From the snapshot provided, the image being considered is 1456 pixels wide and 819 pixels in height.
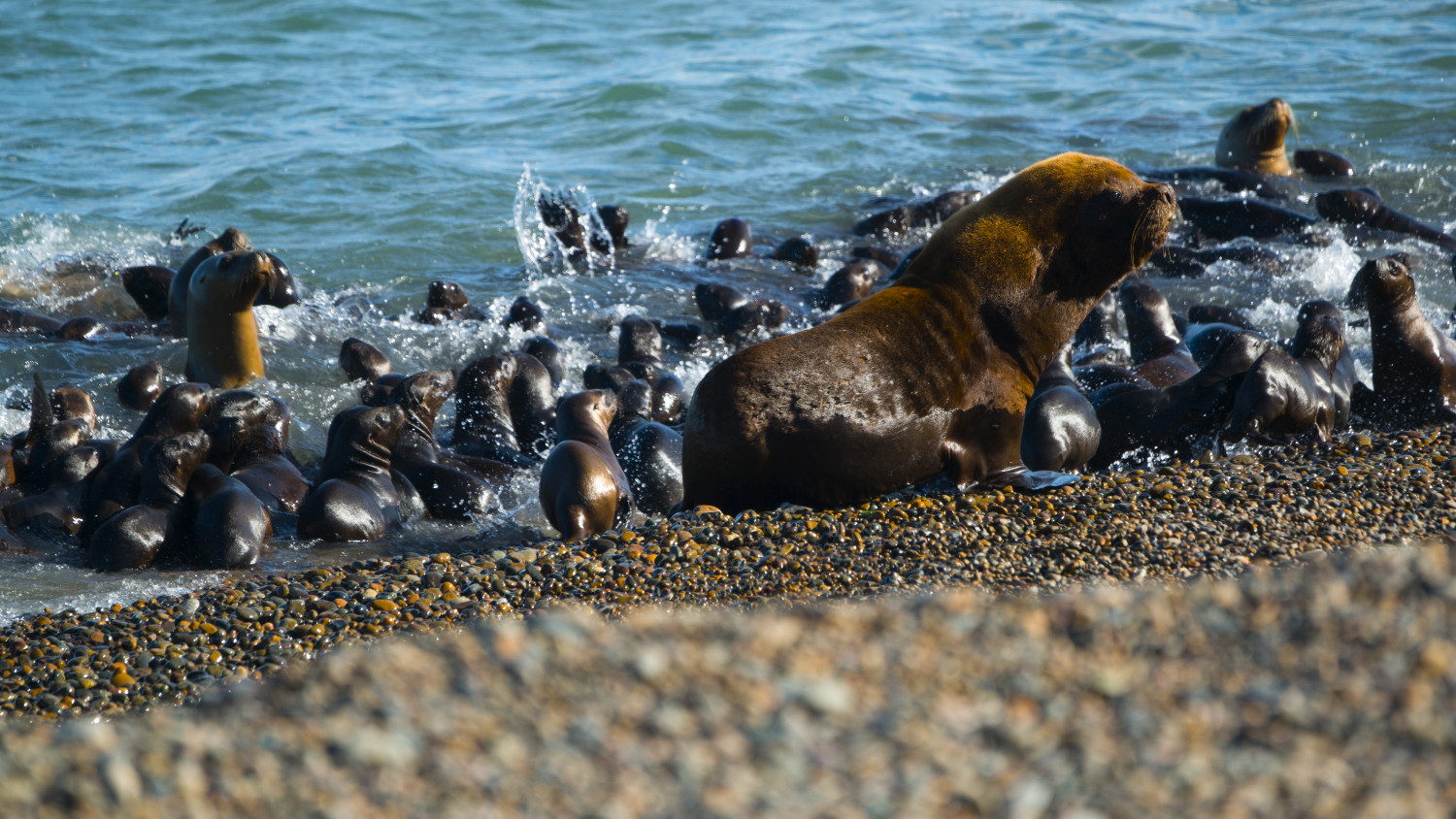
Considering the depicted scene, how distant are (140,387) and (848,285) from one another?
19.8 ft

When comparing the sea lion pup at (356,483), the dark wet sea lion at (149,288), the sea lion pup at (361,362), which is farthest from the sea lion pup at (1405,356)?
the dark wet sea lion at (149,288)

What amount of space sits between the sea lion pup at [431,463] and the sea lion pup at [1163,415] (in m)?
3.46

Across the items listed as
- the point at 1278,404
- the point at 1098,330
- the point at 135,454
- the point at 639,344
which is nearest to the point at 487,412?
the point at 639,344

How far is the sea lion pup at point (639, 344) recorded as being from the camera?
10094 millimetres

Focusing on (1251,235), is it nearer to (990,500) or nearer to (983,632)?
(990,500)

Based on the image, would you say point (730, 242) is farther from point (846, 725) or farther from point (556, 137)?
point (846, 725)

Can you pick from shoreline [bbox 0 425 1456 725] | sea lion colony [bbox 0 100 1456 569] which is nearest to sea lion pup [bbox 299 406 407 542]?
sea lion colony [bbox 0 100 1456 569]

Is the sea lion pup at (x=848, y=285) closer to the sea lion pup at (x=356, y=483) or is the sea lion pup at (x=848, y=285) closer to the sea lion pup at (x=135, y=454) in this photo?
the sea lion pup at (x=356, y=483)

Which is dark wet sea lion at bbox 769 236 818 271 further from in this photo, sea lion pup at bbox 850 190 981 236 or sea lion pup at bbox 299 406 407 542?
sea lion pup at bbox 299 406 407 542

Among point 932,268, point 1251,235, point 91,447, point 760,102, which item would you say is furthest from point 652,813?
point 760,102

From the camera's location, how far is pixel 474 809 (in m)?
2.16

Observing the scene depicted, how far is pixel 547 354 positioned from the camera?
9.65 metres

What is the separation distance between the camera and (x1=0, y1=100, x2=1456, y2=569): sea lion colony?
5961 mm

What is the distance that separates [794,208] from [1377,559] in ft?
43.2
